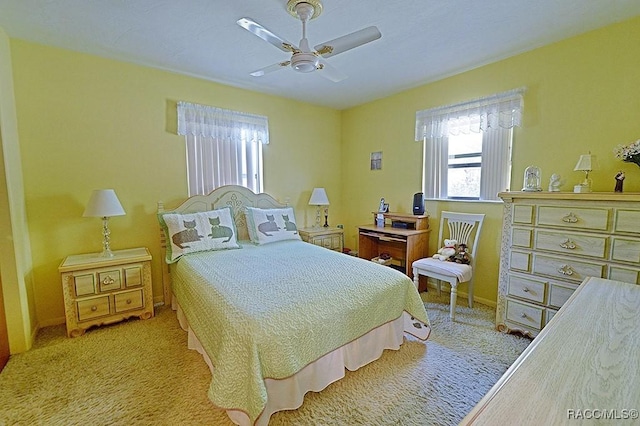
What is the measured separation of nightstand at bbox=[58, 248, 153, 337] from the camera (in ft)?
7.82

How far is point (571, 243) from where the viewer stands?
6.81ft

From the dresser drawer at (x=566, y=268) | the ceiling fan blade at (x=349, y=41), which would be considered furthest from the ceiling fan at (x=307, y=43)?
the dresser drawer at (x=566, y=268)

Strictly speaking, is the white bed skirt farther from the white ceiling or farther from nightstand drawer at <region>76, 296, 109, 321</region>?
the white ceiling

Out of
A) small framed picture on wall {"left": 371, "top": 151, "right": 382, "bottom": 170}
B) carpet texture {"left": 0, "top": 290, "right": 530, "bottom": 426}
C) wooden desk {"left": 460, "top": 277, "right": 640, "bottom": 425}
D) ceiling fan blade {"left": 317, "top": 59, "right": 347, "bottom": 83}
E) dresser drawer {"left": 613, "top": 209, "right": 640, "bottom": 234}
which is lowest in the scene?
carpet texture {"left": 0, "top": 290, "right": 530, "bottom": 426}

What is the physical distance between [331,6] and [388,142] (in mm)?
2239

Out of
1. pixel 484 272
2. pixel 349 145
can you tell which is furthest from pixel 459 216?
pixel 349 145

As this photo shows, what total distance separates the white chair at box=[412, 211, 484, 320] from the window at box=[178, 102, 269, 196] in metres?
2.30

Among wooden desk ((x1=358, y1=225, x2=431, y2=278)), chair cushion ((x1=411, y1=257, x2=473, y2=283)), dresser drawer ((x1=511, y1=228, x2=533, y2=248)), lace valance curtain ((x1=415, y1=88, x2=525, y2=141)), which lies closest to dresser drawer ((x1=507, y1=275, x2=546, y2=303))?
dresser drawer ((x1=511, y1=228, x2=533, y2=248))

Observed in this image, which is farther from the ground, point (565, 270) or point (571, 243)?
point (571, 243)

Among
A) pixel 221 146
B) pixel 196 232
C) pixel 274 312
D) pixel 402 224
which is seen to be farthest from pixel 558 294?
pixel 221 146

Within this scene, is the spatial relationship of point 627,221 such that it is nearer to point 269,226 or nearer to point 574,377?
point 574,377

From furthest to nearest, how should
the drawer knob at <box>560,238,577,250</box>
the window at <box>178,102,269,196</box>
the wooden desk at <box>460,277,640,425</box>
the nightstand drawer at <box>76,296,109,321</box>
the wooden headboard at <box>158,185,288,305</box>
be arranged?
the window at <box>178,102,269,196</box> → the wooden headboard at <box>158,185,288,305</box> → the nightstand drawer at <box>76,296,109,321</box> → the drawer knob at <box>560,238,577,250</box> → the wooden desk at <box>460,277,640,425</box>

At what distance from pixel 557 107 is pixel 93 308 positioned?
4482 millimetres

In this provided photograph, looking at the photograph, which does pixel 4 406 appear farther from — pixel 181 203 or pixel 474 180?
pixel 474 180
